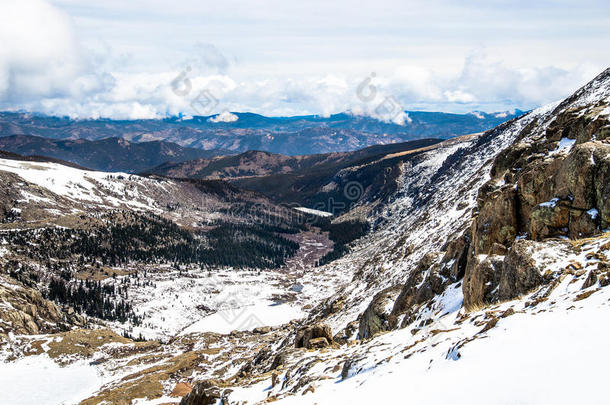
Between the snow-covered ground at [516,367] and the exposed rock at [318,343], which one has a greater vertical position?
the snow-covered ground at [516,367]

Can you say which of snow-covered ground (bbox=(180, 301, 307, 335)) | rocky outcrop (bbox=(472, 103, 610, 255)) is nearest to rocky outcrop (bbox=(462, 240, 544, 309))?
rocky outcrop (bbox=(472, 103, 610, 255))

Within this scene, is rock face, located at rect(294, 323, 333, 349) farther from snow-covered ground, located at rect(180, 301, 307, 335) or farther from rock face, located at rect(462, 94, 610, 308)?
snow-covered ground, located at rect(180, 301, 307, 335)

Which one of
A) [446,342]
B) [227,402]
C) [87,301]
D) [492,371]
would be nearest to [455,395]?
[492,371]

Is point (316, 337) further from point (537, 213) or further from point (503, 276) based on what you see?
point (537, 213)

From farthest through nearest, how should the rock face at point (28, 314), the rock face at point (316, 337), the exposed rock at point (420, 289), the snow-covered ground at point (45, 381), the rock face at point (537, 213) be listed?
the rock face at point (28, 314)
the snow-covered ground at point (45, 381)
the exposed rock at point (420, 289)
the rock face at point (316, 337)
the rock face at point (537, 213)

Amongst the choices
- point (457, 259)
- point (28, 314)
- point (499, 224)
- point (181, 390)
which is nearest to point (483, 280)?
point (499, 224)

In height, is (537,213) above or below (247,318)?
above

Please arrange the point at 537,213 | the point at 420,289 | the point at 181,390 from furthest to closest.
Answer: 1. the point at 181,390
2. the point at 420,289
3. the point at 537,213

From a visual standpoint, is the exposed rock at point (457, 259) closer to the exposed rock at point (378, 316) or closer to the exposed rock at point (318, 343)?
the exposed rock at point (378, 316)

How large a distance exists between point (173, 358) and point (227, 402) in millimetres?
89952

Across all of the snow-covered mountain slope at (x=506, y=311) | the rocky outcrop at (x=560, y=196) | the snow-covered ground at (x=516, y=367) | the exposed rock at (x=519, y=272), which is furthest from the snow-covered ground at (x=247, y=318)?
the snow-covered ground at (x=516, y=367)

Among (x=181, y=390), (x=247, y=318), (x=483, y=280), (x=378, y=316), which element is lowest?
(x=247, y=318)

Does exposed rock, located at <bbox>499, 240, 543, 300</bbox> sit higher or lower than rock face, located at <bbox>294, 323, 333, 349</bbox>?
higher

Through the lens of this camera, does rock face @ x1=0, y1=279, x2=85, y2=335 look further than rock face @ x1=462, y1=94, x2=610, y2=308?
Yes
